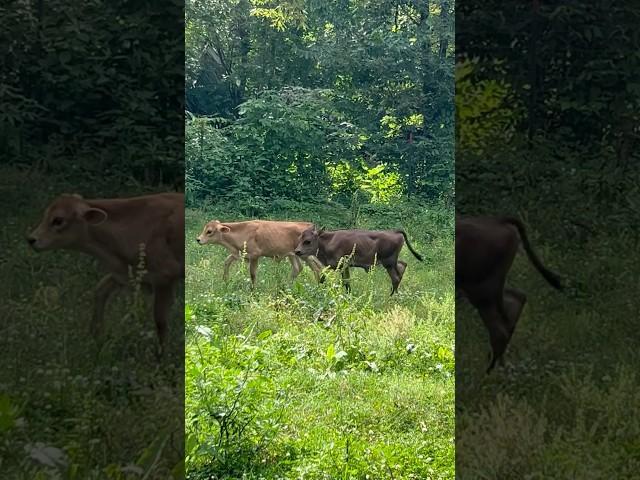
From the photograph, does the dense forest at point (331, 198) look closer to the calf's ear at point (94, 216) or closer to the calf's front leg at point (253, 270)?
the calf's front leg at point (253, 270)

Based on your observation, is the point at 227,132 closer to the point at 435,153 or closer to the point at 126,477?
the point at 435,153

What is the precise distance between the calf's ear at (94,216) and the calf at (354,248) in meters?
2.77

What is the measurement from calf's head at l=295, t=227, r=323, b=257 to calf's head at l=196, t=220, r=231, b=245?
569 mm

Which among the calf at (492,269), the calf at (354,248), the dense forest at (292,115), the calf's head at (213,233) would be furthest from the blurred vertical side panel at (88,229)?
the dense forest at (292,115)

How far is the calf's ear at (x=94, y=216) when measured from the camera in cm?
207

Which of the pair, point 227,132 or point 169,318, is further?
point 227,132

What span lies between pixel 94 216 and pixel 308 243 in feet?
9.54

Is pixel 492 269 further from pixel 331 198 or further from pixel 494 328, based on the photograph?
pixel 331 198

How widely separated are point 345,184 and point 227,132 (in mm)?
1091

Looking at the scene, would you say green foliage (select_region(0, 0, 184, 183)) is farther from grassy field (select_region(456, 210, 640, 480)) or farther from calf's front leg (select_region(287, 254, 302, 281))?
calf's front leg (select_region(287, 254, 302, 281))

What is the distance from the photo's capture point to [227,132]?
5.66 m

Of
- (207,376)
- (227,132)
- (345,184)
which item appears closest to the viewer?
(207,376)

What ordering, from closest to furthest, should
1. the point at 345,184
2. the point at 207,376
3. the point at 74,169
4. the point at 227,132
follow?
the point at 74,169
the point at 207,376
the point at 345,184
the point at 227,132

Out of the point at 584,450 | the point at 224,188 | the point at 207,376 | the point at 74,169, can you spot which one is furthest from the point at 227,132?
the point at 584,450
